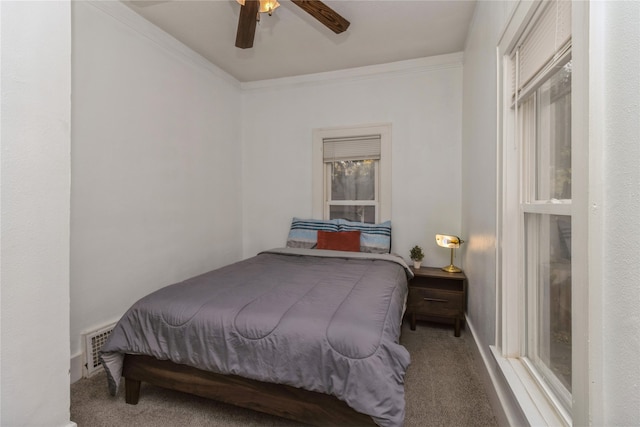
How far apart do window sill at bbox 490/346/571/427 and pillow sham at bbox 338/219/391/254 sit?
1.66 m

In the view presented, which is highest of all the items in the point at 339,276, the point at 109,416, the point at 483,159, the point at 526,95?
the point at 526,95

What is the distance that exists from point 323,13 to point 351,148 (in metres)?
1.65

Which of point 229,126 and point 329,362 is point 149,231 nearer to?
point 229,126

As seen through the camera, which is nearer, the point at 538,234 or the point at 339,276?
the point at 538,234

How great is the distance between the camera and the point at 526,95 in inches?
55.5

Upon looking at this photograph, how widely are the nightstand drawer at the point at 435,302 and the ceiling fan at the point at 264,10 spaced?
2.33m

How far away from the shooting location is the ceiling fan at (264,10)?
1.93 metres

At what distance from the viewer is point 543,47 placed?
121cm

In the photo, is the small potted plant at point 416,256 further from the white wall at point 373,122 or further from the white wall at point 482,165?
the white wall at point 482,165

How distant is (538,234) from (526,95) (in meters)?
0.65

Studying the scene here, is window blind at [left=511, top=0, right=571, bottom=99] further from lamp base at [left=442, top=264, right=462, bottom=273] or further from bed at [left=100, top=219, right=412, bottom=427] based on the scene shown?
lamp base at [left=442, top=264, right=462, bottom=273]

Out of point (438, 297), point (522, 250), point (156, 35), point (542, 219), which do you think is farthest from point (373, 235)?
point (156, 35)

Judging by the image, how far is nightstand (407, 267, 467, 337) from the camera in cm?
270

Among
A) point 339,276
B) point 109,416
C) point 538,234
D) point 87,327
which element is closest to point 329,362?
point 339,276
